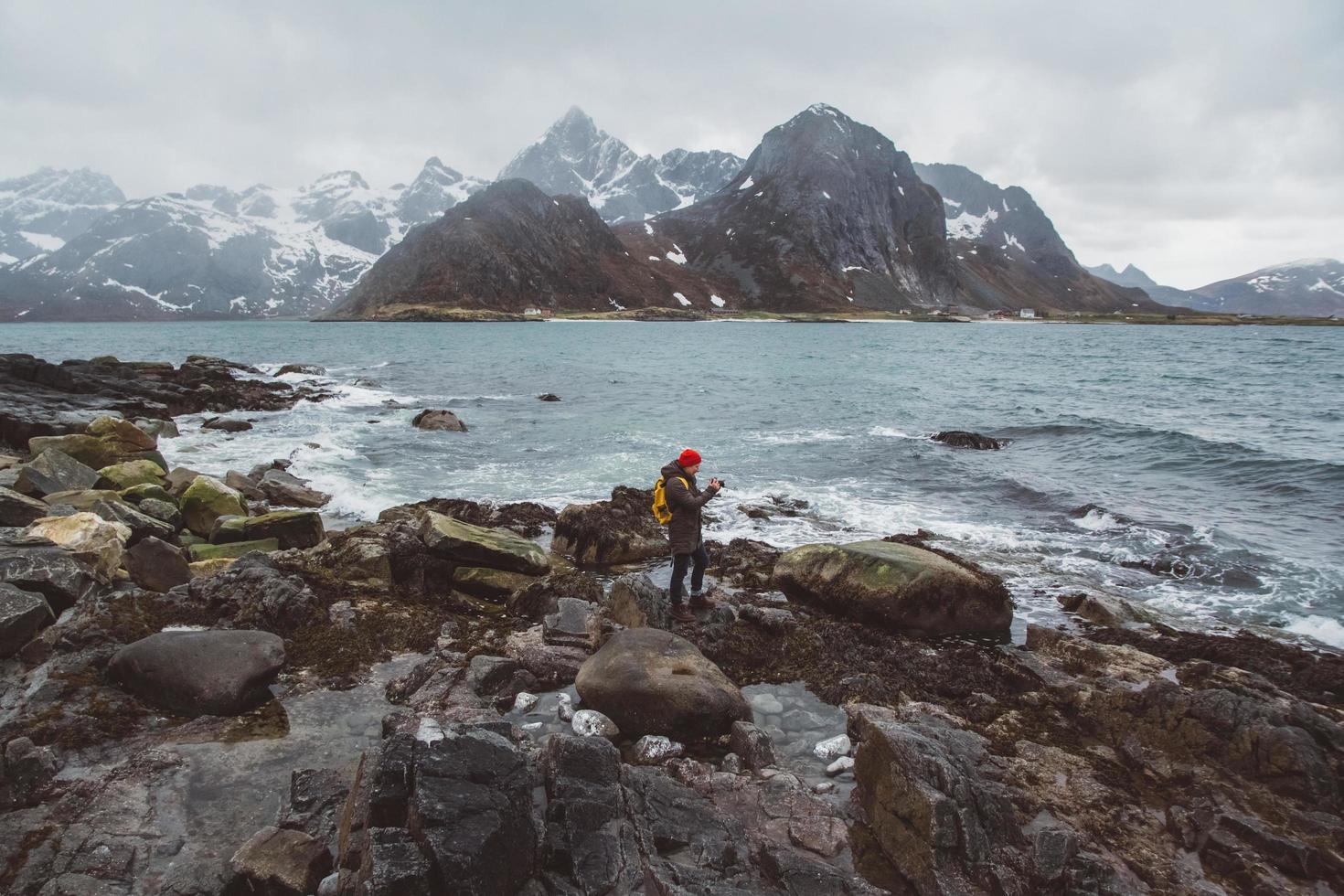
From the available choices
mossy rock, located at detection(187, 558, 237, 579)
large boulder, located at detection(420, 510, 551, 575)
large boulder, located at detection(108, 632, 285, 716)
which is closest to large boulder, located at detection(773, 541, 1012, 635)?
large boulder, located at detection(420, 510, 551, 575)

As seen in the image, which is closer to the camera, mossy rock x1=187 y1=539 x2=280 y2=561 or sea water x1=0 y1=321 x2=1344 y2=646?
mossy rock x1=187 y1=539 x2=280 y2=561

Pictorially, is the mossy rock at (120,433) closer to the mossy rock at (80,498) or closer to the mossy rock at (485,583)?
the mossy rock at (80,498)

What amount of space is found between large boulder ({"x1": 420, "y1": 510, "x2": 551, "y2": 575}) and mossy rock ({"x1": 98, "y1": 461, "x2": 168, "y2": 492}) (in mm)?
9569

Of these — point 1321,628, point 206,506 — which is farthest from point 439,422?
point 1321,628

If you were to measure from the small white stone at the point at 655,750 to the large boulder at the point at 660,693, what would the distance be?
0.74 ft

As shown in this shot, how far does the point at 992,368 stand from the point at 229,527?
7299cm

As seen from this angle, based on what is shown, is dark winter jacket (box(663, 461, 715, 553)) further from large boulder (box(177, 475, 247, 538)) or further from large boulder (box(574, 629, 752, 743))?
large boulder (box(177, 475, 247, 538))

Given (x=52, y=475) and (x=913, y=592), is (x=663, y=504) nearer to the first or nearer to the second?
(x=913, y=592)

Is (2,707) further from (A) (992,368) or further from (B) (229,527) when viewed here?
(A) (992,368)

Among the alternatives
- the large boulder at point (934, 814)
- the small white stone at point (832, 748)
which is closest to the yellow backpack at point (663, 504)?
the small white stone at point (832, 748)

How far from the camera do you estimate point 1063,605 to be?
1331 centimetres

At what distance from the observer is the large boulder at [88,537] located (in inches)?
417

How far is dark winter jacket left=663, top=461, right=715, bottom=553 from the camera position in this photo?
12.0 meters

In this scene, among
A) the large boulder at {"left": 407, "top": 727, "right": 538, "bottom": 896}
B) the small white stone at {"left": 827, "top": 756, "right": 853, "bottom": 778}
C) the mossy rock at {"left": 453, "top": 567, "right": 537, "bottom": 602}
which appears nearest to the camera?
the large boulder at {"left": 407, "top": 727, "right": 538, "bottom": 896}
